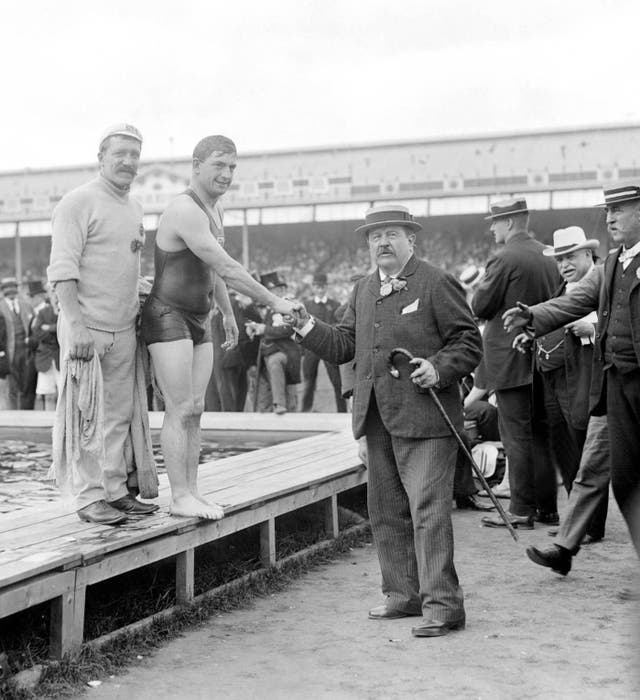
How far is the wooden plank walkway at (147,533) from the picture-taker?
3855 millimetres

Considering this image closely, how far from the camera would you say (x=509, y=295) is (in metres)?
7.20

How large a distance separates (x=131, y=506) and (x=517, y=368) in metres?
3.29

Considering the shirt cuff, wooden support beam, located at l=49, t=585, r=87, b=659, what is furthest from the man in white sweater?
the shirt cuff

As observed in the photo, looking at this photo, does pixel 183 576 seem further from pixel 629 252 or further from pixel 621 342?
pixel 629 252

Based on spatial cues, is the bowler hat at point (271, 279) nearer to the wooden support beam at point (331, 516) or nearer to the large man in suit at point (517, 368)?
the large man in suit at point (517, 368)

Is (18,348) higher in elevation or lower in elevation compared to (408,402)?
higher

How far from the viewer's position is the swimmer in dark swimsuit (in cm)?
486

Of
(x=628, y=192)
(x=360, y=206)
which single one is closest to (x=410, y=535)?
(x=628, y=192)

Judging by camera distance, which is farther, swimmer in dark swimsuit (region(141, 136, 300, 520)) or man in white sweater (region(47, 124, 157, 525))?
swimmer in dark swimsuit (region(141, 136, 300, 520))

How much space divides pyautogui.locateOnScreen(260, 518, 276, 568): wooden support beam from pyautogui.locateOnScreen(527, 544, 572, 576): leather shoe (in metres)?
1.46

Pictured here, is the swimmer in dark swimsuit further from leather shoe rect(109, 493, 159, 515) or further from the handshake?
leather shoe rect(109, 493, 159, 515)

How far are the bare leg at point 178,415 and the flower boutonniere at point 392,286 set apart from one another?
101cm

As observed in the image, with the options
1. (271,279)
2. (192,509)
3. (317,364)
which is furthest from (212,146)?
(317,364)

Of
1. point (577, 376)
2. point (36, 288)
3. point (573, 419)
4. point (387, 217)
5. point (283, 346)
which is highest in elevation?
point (36, 288)
